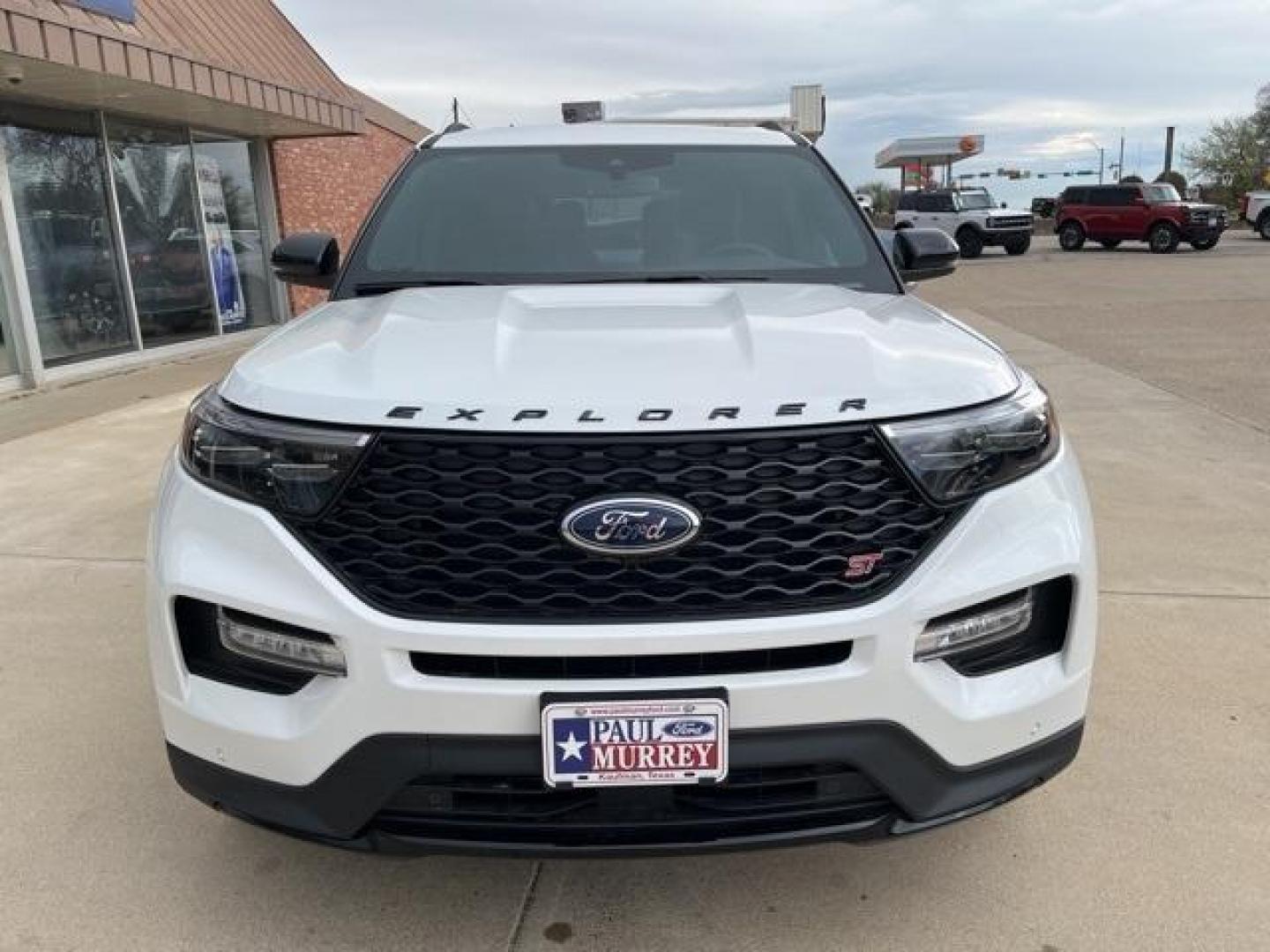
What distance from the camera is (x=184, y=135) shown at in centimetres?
1203

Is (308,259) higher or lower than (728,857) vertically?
higher

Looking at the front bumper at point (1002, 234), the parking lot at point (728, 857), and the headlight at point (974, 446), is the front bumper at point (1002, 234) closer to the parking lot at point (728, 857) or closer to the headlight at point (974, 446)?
the parking lot at point (728, 857)

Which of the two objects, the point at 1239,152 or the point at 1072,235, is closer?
the point at 1072,235

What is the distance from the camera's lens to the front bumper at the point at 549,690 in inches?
72.1

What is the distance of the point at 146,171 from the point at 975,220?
2387cm

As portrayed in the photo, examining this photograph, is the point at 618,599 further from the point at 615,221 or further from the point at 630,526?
the point at 615,221

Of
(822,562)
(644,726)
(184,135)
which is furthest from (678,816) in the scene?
(184,135)

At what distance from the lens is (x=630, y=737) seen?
1.82 metres

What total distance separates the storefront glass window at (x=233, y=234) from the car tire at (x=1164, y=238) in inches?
959

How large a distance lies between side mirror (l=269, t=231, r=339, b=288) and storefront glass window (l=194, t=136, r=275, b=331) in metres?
9.73

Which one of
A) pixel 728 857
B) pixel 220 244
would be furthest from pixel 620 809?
pixel 220 244

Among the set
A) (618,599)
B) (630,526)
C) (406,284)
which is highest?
(406,284)

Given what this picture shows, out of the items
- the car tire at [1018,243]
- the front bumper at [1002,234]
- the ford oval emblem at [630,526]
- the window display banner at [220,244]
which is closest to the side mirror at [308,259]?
the ford oval emblem at [630,526]

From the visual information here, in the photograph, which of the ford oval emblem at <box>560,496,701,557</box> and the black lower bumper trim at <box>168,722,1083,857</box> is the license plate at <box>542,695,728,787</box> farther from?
the ford oval emblem at <box>560,496,701,557</box>
